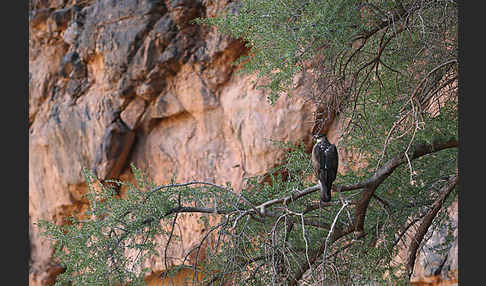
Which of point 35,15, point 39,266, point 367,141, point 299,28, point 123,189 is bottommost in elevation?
point 39,266

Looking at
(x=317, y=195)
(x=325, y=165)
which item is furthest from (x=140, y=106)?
(x=325, y=165)

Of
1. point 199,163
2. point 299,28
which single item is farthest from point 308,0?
point 199,163

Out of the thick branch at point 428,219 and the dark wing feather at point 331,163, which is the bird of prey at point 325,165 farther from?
the thick branch at point 428,219

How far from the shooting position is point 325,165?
155 inches

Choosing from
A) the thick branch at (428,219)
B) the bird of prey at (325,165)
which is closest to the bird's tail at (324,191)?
the bird of prey at (325,165)

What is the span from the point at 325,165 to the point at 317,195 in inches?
39.7

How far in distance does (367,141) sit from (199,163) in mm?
4089

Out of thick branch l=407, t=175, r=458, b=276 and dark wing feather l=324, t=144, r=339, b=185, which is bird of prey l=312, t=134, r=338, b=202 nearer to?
dark wing feather l=324, t=144, r=339, b=185

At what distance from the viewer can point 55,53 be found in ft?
32.0

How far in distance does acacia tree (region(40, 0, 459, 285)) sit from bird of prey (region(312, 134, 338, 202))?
0.35 feet

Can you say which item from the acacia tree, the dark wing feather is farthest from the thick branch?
the dark wing feather

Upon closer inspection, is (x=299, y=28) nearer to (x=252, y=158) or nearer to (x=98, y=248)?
(x=98, y=248)

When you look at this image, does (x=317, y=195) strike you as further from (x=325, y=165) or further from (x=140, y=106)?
(x=140, y=106)

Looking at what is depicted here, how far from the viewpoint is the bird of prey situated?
12.7 feet
